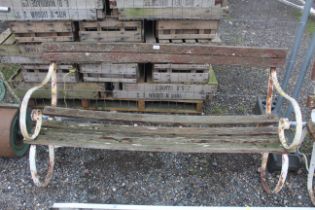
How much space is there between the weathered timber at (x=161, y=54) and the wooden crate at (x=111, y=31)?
1.97 feet

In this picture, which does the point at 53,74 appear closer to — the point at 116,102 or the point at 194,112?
the point at 116,102

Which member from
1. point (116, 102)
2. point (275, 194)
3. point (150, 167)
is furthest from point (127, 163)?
point (275, 194)

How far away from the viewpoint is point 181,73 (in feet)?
11.3

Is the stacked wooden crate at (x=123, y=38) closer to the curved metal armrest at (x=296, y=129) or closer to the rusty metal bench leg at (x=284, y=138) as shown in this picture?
the rusty metal bench leg at (x=284, y=138)

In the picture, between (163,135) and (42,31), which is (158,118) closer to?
(163,135)

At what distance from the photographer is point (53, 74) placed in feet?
9.14

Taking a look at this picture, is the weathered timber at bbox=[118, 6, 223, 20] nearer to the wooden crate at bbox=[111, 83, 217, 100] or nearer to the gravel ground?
the wooden crate at bbox=[111, 83, 217, 100]

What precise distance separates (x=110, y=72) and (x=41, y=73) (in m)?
0.73

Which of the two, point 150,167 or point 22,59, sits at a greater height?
point 22,59

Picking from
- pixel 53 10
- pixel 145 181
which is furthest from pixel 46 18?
pixel 145 181

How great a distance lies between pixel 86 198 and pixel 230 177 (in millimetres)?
1306

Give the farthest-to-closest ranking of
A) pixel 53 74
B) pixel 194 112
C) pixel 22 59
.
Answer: pixel 194 112, pixel 22 59, pixel 53 74

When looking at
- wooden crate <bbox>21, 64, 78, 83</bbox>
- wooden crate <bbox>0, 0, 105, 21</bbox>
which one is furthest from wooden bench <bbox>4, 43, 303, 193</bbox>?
wooden crate <bbox>21, 64, 78, 83</bbox>

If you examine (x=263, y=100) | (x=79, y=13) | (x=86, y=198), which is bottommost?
(x=86, y=198)
